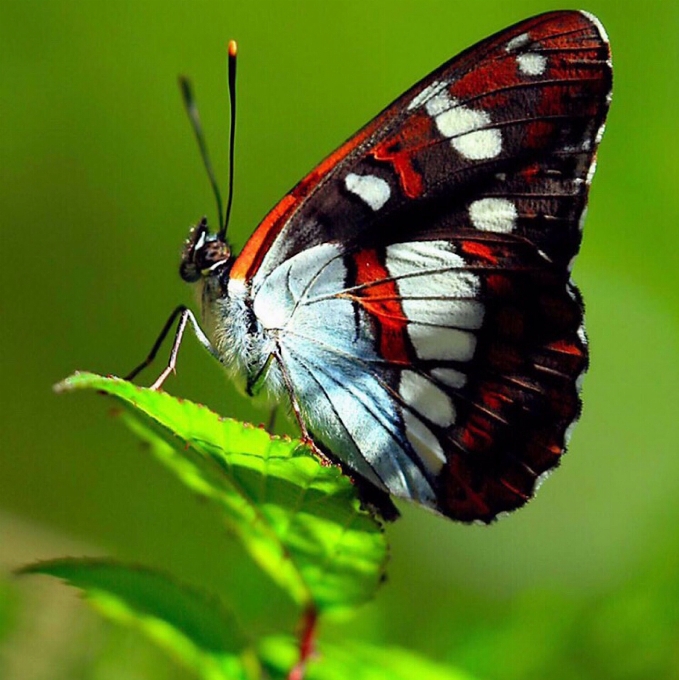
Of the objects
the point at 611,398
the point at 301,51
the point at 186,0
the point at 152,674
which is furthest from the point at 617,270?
the point at 152,674

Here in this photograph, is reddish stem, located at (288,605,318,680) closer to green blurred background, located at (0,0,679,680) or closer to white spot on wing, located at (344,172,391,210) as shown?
white spot on wing, located at (344,172,391,210)

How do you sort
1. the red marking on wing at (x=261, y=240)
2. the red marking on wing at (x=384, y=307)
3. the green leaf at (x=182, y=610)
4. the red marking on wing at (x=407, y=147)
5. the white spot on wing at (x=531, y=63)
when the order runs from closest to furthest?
the green leaf at (x=182, y=610)
the white spot on wing at (x=531, y=63)
the red marking on wing at (x=407, y=147)
the red marking on wing at (x=261, y=240)
the red marking on wing at (x=384, y=307)

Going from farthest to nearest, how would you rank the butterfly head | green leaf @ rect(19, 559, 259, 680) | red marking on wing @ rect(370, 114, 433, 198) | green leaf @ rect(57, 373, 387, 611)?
1. the butterfly head
2. red marking on wing @ rect(370, 114, 433, 198)
3. green leaf @ rect(19, 559, 259, 680)
4. green leaf @ rect(57, 373, 387, 611)

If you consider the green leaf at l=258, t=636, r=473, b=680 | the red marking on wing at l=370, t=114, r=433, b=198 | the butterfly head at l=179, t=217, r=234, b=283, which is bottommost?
the green leaf at l=258, t=636, r=473, b=680

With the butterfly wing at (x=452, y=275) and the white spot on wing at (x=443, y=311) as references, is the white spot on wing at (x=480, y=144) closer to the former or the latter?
the butterfly wing at (x=452, y=275)

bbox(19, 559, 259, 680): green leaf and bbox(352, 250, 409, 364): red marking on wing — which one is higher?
bbox(352, 250, 409, 364): red marking on wing

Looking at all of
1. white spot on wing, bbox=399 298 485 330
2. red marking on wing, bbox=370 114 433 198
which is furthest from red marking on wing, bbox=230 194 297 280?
white spot on wing, bbox=399 298 485 330

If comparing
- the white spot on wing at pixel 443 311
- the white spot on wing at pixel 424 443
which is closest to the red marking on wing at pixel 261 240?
the white spot on wing at pixel 443 311

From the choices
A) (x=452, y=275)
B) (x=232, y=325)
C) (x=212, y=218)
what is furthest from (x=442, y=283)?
(x=212, y=218)
